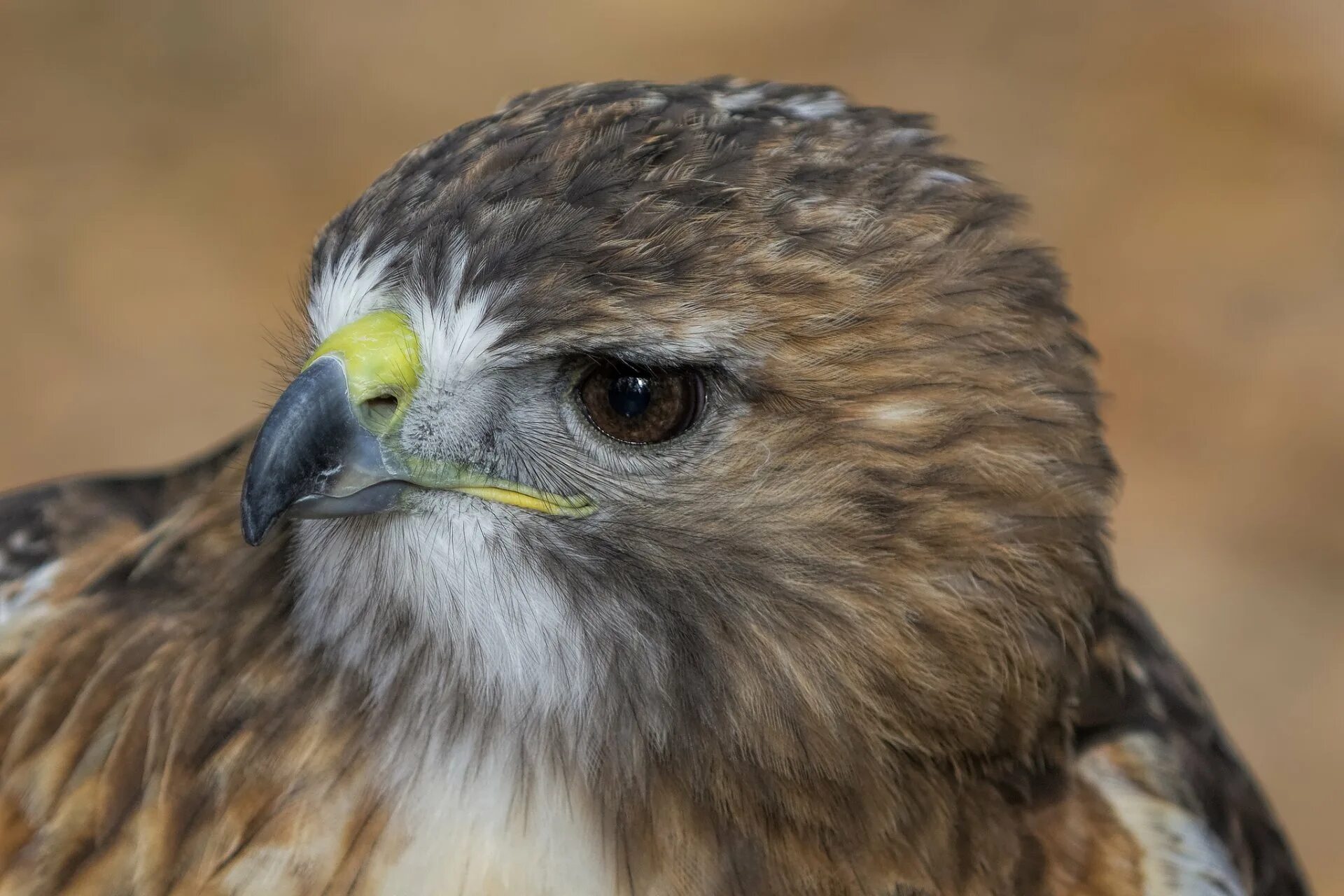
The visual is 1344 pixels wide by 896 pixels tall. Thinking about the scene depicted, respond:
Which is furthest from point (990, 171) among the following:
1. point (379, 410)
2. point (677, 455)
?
point (379, 410)

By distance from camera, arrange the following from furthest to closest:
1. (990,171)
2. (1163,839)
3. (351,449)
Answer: (990,171), (1163,839), (351,449)

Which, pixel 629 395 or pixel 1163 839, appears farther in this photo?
pixel 1163 839

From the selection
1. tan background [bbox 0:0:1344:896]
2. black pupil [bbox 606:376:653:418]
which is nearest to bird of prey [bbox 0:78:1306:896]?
black pupil [bbox 606:376:653:418]

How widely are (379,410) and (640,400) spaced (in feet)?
1.01

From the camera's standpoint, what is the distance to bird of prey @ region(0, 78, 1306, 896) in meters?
1.72

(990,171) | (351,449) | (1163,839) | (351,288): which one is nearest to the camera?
(351,449)

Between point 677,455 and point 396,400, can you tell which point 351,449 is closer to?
point 396,400

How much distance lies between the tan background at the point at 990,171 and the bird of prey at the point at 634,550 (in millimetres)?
3892

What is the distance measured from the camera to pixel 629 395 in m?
1.71

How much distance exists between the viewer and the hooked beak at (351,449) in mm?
1673

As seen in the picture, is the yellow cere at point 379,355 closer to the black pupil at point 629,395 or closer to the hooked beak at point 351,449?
the hooked beak at point 351,449

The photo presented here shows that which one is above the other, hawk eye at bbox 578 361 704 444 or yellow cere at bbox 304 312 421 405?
yellow cere at bbox 304 312 421 405

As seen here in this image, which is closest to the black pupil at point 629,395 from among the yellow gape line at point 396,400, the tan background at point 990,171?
the yellow gape line at point 396,400

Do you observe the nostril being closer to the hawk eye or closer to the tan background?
the hawk eye
